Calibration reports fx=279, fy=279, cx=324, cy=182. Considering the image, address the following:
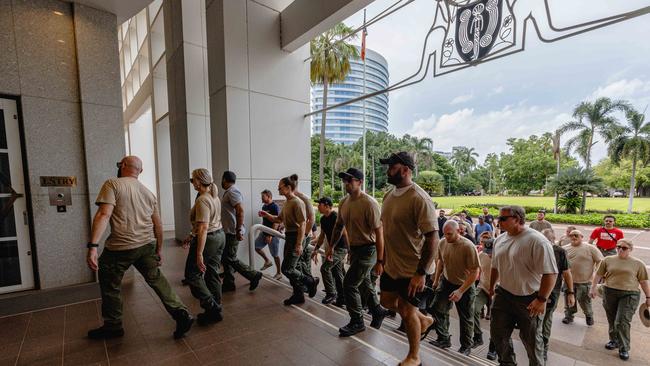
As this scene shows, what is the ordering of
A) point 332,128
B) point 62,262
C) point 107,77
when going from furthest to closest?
point 332,128
point 107,77
point 62,262

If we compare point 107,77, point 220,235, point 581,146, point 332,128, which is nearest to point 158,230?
point 220,235

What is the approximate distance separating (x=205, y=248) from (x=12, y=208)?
2.85 m

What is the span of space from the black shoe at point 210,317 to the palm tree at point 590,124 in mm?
25591

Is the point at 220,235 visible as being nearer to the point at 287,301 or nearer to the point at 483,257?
the point at 287,301

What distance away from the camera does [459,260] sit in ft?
13.2

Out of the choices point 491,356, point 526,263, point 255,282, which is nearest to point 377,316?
point 526,263

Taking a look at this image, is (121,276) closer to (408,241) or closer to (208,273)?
(208,273)

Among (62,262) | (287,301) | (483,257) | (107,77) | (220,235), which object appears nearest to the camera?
(220,235)

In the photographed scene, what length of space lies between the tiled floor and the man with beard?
398 millimetres

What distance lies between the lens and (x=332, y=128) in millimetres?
80938

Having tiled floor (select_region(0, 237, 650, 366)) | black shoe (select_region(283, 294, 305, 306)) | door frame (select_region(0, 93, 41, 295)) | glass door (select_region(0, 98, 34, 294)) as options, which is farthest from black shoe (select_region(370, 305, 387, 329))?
glass door (select_region(0, 98, 34, 294))

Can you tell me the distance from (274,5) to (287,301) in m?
6.16

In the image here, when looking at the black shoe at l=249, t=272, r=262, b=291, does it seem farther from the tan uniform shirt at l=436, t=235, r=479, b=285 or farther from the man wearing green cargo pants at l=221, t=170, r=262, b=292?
the tan uniform shirt at l=436, t=235, r=479, b=285

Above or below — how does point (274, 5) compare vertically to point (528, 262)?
above
